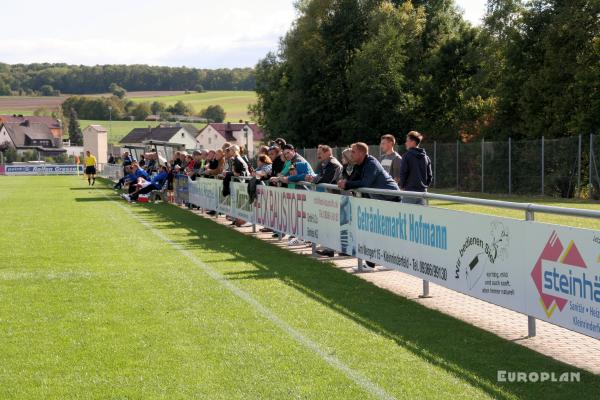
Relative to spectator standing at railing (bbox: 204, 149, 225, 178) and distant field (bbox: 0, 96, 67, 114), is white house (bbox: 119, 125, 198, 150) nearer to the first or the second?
distant field (bbox: 0, 96, 67, 114)

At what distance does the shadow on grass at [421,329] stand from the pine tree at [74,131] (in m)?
153

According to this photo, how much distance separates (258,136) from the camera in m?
177

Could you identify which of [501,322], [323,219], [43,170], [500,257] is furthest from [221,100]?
[500,257]

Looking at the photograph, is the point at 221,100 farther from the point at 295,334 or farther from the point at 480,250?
the point at 295,334

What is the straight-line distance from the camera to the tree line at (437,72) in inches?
1569

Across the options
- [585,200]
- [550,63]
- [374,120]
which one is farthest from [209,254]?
[374,120]

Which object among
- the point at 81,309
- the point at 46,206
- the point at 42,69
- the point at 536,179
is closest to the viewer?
the point at 81,309

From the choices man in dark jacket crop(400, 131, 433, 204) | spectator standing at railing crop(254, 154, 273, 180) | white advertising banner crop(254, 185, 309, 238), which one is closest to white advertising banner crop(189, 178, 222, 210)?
spectator standing at railing crop(254, 154, 273, 180)

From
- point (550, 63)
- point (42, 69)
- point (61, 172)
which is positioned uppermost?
point (42, 69)

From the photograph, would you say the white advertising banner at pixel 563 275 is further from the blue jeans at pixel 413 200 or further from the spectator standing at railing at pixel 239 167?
the spectator standing at railing at pixel 239 167

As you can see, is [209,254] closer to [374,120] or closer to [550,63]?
[550,63]

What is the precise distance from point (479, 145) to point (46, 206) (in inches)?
717

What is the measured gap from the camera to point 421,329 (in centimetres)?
837

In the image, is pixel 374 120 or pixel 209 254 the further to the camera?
pixel 374 120
